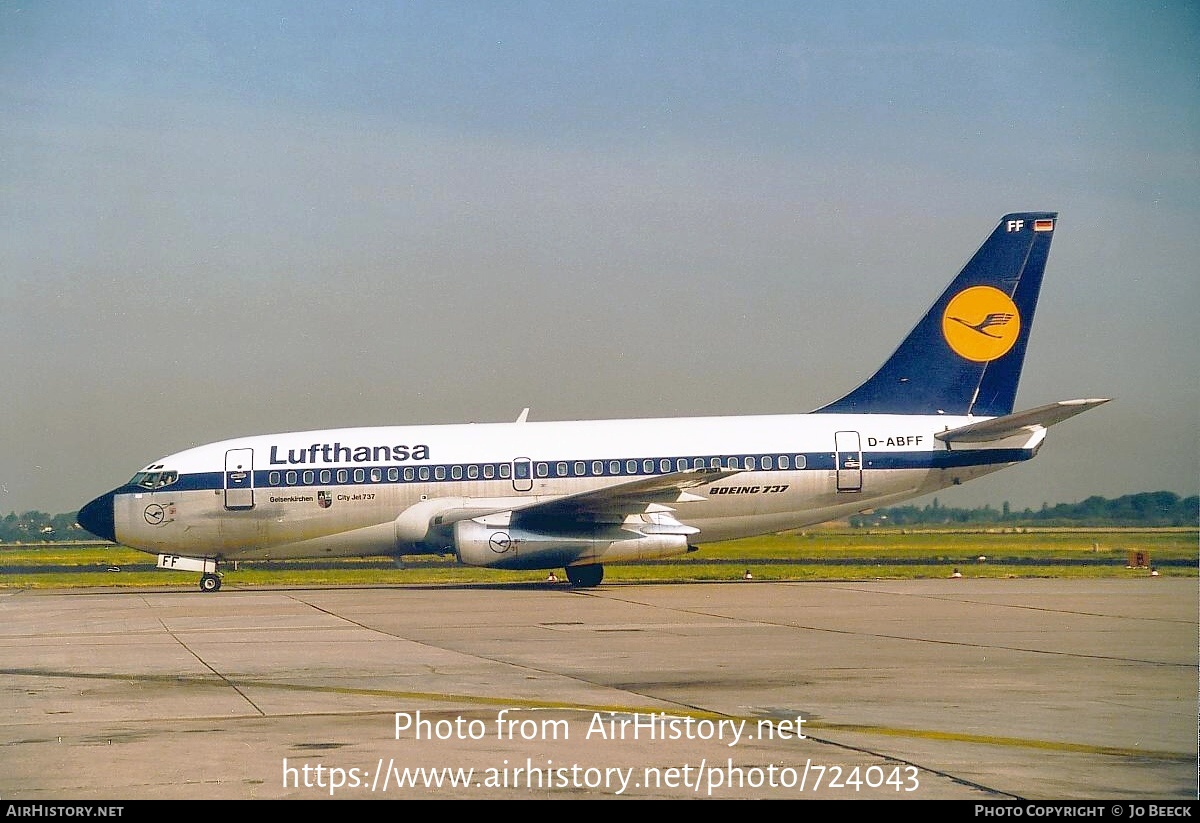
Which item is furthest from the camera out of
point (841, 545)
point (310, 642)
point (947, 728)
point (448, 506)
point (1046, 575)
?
point (841, 545)

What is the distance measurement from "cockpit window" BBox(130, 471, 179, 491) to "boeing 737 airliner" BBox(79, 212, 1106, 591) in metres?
0.05

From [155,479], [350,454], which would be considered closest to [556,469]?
[350,454]

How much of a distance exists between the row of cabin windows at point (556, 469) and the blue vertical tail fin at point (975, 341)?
228cm

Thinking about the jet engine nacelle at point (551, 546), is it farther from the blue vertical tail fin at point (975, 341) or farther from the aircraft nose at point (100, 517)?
the aircraft nose at point (100, 517)

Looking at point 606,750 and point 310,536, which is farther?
point 310,536

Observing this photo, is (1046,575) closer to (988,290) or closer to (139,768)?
(988,290)

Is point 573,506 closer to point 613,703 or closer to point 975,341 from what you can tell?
point 975,341

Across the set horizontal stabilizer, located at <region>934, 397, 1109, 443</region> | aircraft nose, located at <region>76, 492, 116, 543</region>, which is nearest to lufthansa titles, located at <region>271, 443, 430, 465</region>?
aircraft nose, located at <region>76, 492, 116, 543</region>

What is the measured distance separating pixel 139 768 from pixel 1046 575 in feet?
87.7

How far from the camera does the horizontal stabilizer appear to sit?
84.7ft

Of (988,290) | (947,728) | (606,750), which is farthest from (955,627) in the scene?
(988,290)

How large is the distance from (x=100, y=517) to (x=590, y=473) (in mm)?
11188

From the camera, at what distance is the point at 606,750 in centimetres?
835

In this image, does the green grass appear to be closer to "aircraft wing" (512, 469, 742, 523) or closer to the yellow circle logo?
"aircraft wing" (512, 469, 742, 523)
